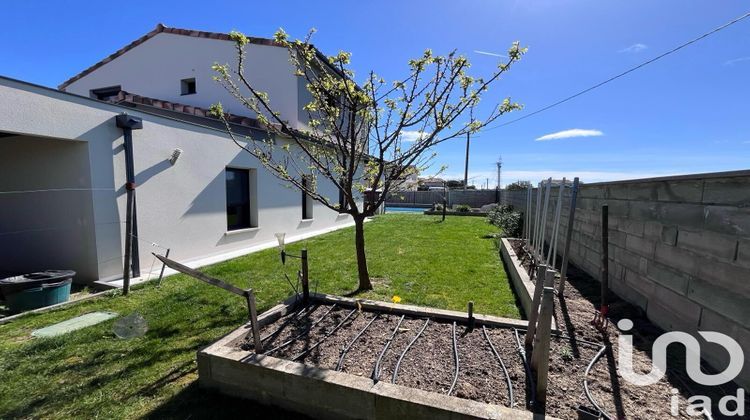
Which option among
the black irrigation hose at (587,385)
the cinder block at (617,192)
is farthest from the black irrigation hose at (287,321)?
the cinder block at (617,192)

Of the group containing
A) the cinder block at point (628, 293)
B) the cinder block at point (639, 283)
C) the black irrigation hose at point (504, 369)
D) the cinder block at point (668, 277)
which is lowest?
the black irrigation hose at point (504, 369)

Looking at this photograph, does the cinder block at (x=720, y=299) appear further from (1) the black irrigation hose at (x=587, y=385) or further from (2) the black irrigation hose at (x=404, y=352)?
(2) the black irrigation hose at (x=404, y=352)

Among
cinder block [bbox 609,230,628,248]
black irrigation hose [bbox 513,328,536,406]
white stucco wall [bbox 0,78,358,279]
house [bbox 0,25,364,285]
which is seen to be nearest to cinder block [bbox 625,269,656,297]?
cinder block [bbox 609,230,628,248]

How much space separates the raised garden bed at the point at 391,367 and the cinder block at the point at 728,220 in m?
1.22

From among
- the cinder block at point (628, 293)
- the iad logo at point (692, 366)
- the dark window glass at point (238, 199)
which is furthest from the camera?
the dark window glass at point (238, 199)

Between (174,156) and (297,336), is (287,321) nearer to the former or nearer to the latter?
(297,336)

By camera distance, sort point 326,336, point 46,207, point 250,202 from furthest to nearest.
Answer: point 250,202 < point 46,207 < point 326,336

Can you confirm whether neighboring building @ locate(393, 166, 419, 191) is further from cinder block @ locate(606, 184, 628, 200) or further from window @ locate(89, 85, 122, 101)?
window @ locate(89, 85, 122, 101)

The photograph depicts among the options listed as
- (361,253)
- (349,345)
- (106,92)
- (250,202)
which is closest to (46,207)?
(250,202)

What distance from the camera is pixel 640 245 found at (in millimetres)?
3256

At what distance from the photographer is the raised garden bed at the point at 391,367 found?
6.46 ft

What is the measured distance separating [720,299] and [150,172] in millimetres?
7487

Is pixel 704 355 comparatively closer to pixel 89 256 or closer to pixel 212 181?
pixel 89 256

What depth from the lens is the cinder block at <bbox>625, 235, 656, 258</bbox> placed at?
10.1ft
